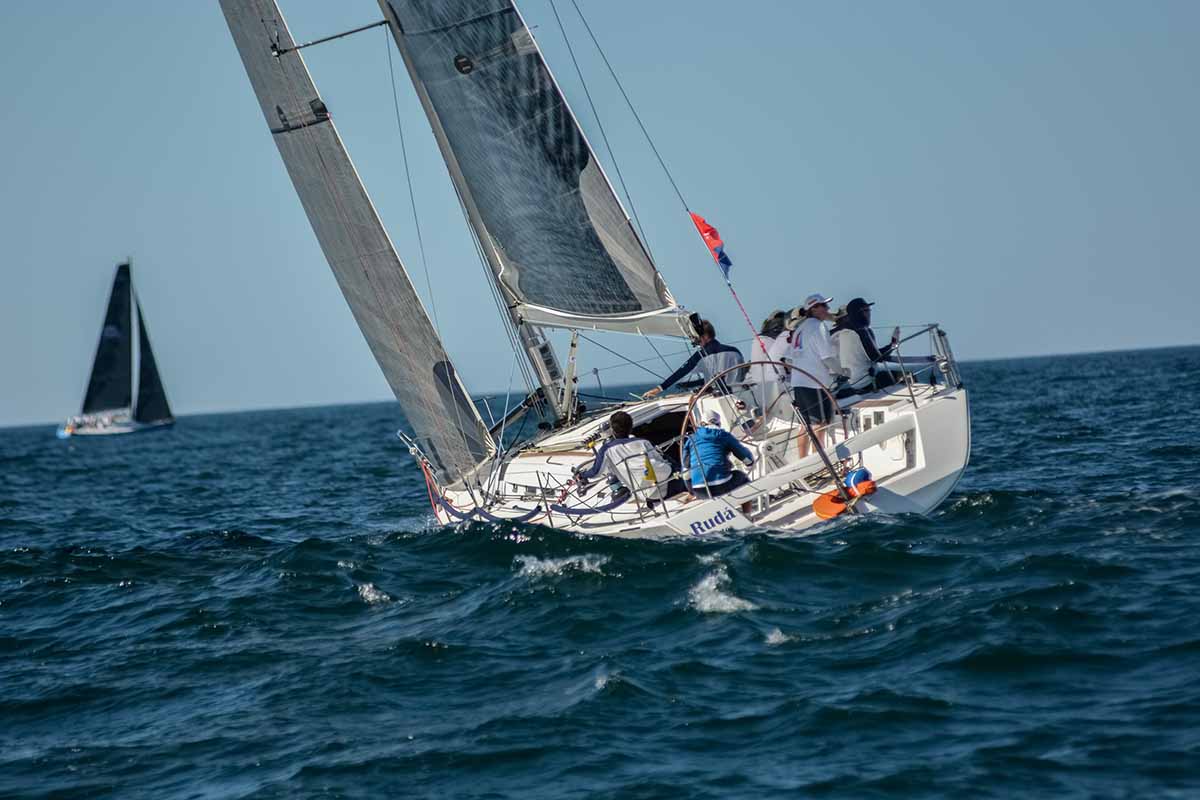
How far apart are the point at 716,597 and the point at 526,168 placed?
251 inches

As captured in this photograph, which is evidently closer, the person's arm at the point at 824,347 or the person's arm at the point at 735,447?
the person's arm at the point at 735,447

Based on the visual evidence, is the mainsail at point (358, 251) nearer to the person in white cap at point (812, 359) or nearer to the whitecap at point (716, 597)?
the person in white cap at point (812, 359)

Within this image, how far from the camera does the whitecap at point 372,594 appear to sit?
1105 cm

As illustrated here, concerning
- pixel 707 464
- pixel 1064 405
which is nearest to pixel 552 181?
pixel 707 464

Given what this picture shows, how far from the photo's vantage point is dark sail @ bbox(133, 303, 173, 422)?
67.8m

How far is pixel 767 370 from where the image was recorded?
1255 centimetres

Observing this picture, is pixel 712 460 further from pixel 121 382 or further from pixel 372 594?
pixel 121 382

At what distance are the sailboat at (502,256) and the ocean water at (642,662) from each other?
1.33 m

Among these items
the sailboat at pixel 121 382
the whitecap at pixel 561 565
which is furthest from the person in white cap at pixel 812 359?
the sailboat at pixel 121 382

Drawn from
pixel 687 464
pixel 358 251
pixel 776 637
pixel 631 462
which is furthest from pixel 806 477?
pixel 358 251

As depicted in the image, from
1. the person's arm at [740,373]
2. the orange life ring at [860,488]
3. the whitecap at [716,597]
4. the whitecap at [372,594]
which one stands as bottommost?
the whitecap at [716,597]

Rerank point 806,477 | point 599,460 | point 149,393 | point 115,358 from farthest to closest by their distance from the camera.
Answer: point 149,393, point 115,358, point 599,460, point 806,477

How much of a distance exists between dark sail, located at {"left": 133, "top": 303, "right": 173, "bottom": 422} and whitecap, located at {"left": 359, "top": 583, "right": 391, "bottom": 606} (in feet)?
195

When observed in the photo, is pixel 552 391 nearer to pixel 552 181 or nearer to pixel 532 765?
pixel 552 181
